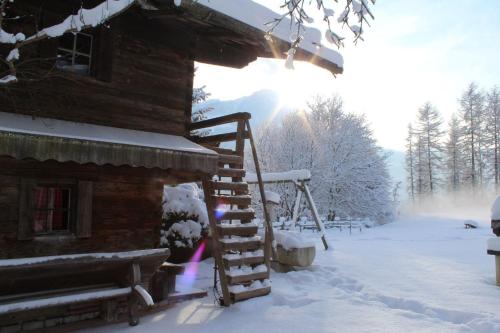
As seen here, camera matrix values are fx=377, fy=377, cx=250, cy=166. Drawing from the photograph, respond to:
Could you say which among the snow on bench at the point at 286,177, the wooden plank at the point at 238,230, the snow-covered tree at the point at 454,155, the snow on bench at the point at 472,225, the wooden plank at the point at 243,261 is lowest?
the snow on bench at the point at 472,225

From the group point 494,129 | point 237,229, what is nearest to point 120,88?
point 237,229

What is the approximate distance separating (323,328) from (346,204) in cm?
2405

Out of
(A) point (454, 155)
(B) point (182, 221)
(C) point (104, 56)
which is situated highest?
(A) point (454, 155)

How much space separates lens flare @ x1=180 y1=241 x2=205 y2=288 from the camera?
8406 millimetres

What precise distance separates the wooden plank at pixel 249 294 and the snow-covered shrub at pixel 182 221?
3898 mm

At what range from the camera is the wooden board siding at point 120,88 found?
569cm

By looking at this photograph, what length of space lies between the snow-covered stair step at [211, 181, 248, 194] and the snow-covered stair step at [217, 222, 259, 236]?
2.18ft

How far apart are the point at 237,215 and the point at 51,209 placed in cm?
311

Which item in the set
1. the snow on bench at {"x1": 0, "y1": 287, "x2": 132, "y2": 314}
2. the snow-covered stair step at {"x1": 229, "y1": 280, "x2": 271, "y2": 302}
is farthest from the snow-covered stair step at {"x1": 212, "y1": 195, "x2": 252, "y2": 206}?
the snow on bench at {"x1": 0, "y1": 287, "x2": 132, "y2": 314}

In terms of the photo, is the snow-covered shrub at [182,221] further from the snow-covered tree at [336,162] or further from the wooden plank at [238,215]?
the snow-covered tree at [336,162]

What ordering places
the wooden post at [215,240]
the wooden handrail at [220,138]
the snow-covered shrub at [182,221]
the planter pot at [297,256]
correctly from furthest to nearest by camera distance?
the snow-covered shrub at [182,221] < the planter pot at [297,256] < the wooden handrail at [220,138] < the wooden post at [215,240]

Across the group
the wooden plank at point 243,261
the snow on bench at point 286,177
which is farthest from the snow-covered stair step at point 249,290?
the snow on bench at point 286,177

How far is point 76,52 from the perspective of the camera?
646 cm

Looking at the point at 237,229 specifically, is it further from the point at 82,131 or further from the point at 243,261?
the point at 82,131
